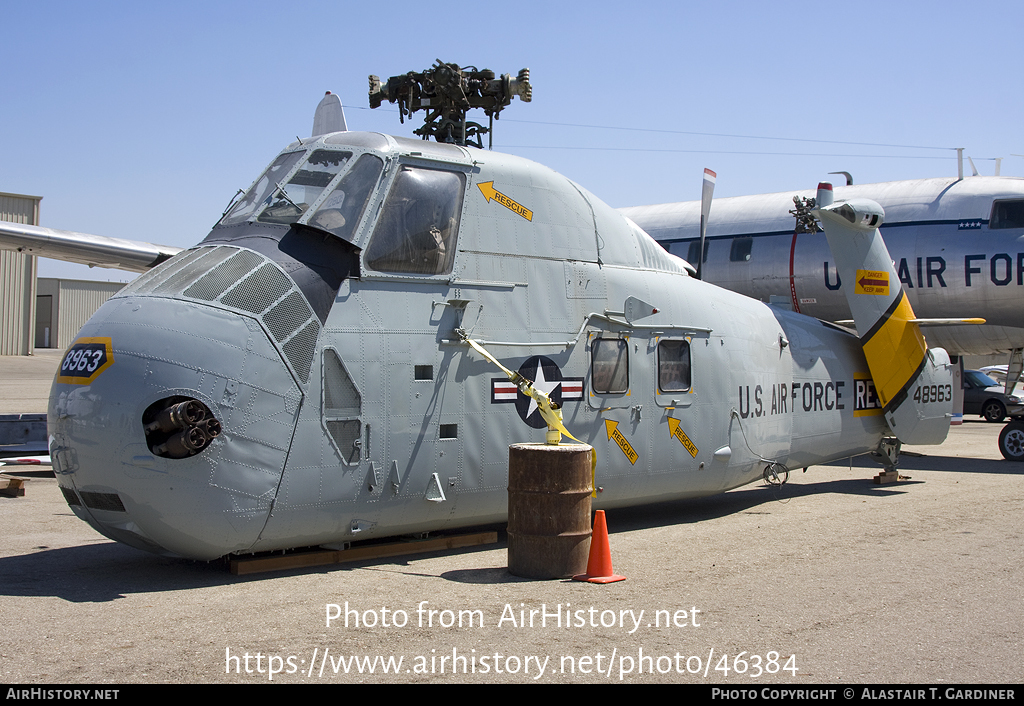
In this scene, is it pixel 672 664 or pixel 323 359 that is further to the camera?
pixel 323 359

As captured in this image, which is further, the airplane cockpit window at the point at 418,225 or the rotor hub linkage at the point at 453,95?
the rotor hub linkage at the point at 453,95

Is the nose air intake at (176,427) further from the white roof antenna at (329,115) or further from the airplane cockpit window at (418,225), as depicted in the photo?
the white roof antenna at (329,115)

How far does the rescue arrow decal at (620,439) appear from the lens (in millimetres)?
9438

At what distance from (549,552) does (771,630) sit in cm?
201

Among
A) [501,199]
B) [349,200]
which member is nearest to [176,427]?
[349,200]

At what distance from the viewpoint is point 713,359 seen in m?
10.5

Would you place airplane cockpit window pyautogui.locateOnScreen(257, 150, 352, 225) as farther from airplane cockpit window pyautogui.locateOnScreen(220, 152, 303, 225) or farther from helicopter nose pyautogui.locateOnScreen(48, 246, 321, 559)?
helicopter nose pyautogui.locateOnScreen(48, 246, 321, 559)

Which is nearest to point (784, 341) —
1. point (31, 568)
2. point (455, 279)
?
point (455, 279)

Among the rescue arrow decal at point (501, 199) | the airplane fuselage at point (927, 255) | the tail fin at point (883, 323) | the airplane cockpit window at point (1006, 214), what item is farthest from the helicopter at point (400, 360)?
the airplane cockpit window at point (1006, 214)

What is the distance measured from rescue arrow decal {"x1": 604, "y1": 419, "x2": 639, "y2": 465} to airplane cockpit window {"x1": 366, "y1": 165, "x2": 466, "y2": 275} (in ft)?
7.98

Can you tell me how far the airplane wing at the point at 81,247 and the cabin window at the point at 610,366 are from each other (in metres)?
11.4

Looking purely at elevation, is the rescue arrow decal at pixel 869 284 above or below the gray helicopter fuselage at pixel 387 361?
above

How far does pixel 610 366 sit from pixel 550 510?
2.50 meters
